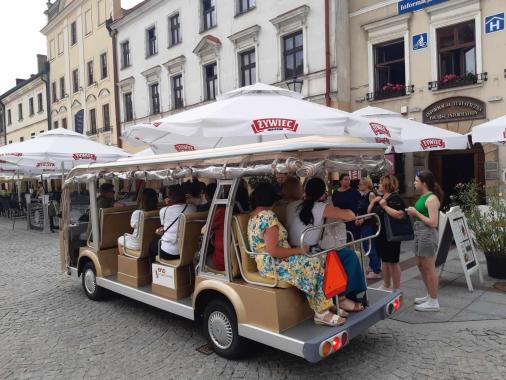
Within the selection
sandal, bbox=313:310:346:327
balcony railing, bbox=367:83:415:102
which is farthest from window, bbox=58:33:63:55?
sandal, bbox=313:310:346:327

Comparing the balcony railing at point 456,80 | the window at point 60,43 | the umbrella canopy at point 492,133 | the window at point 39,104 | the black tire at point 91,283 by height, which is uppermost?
the window at point 60,43

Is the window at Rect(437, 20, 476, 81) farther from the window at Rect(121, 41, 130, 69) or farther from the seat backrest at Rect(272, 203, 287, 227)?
the window at Rect(121, 41, 130, 69)

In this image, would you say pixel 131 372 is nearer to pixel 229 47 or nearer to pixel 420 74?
pixel 420 74

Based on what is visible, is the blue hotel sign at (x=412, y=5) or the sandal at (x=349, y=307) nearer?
the sandal at (x=349, y=307)

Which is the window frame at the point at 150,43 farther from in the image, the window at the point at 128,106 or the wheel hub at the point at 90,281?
the wheel hub at the point at 90,281

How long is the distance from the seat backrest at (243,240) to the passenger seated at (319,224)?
1.40 ft

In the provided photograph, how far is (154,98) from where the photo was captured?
866 inches

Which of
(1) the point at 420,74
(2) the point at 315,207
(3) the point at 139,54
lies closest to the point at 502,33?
(1) the point at 420,74

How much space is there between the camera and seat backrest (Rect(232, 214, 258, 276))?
402 centimetres

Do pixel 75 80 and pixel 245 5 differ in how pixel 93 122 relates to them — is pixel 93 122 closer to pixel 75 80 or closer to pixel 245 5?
pixel 75 80

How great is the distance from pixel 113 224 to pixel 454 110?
31.7ft

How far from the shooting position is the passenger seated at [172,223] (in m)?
5.00

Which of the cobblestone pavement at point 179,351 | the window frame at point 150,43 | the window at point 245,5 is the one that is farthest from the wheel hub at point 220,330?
the window frame at point 150,43

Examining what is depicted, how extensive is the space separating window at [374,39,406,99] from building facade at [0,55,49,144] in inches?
1035
